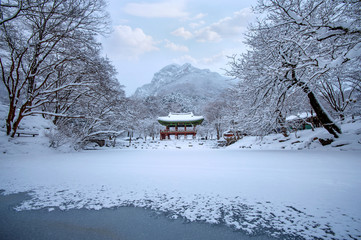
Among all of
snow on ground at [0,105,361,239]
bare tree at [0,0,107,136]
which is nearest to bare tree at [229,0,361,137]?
snow on ground at [0,105,361,239]

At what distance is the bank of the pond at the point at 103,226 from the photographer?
3.67ft

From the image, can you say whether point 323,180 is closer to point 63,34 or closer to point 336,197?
point 336,197

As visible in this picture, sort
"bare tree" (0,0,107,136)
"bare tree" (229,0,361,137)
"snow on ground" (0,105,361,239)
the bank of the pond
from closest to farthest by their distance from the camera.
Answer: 1. the bank of the pond
2. "snow on ground" (0,105,361,239)
3. "bare tree" (229,0,361,137)
4. "bare tree" (0,0,107,136)

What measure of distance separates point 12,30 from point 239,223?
1035 centimetres

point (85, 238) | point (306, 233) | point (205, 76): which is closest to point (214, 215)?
point (306, 233)

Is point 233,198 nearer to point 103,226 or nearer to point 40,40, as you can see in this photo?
point 103,226

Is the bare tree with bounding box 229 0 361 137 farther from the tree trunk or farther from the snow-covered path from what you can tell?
the snow-covered path

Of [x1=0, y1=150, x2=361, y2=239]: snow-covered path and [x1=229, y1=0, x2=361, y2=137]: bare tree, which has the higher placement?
[x1=229, y1=0, x2=361, y2=137]: bare tree

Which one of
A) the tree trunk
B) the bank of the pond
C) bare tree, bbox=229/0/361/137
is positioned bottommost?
the bank of the pond

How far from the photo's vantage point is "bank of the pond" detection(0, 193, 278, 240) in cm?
112

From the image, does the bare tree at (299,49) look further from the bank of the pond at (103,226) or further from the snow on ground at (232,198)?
the bank of the pond at (103,226)

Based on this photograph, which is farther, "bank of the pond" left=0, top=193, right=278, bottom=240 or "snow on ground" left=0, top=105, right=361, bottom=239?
"snow on ground" left=0, top=105, right=361, bottom=239

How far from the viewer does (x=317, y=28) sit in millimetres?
4211

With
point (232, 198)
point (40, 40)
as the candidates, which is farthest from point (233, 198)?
point (40, 40)
